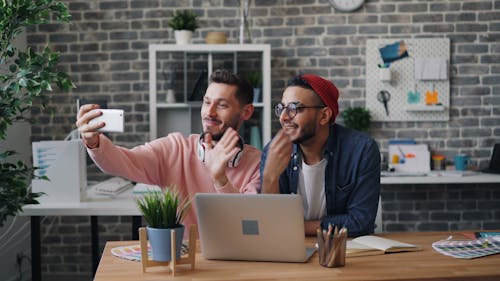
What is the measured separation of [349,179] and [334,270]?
63 centimetres

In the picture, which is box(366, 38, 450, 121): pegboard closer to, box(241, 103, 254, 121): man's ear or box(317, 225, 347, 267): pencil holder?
box(241, 103, 254, 121): man's ear

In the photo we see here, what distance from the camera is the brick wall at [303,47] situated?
4.80 meters

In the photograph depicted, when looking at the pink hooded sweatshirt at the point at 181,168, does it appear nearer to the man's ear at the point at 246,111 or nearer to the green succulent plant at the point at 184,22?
the man's ear at the point at 246,111

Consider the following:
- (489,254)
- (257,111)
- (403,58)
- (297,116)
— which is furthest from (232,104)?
(403,58)

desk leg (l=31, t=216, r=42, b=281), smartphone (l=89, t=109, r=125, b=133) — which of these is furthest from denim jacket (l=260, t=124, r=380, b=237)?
desk leg (l=31, t=216, r=42, b=281)

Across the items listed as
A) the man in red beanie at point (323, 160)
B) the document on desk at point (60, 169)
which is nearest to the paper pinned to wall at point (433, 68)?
the man in red beanie at point (323, 160)

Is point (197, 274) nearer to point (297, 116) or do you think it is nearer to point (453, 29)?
point (297, 116)

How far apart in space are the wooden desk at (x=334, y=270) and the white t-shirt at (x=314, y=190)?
453mm

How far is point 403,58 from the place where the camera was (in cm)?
484

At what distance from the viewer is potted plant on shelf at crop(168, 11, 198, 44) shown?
4492mm

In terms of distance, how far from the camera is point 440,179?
14.1 ft

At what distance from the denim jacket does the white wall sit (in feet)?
8.17

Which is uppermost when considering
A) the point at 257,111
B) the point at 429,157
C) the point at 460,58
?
the point at 460,58

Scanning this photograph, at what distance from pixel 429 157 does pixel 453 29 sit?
3.39ft
